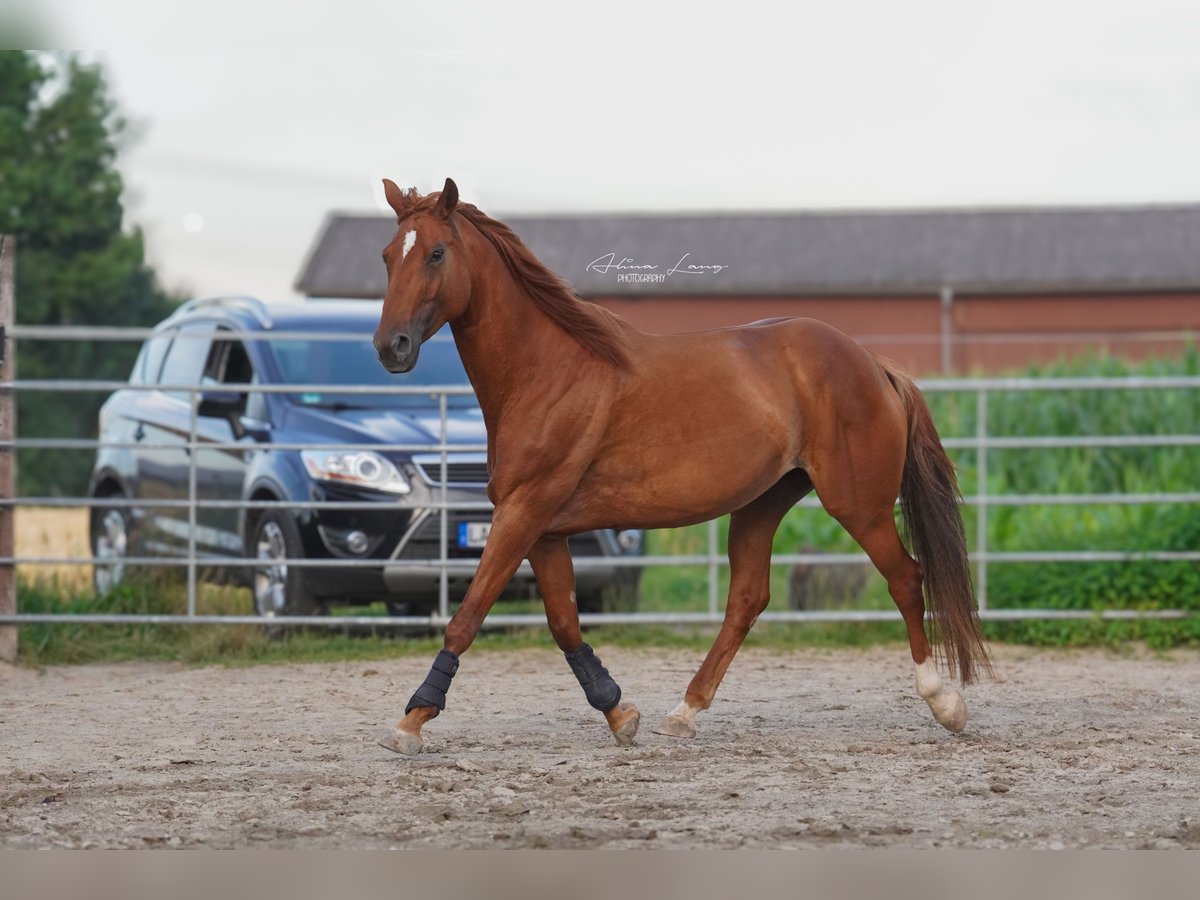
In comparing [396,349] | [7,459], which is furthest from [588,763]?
[7,459]

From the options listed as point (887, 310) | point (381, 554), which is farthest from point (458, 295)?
point (887, 310)

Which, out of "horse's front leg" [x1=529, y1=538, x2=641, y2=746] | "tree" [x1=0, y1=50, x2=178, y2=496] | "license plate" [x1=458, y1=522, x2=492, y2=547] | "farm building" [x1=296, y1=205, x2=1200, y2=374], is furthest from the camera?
"farm building" [x1=296, y1=205, x2=1200, y2=374]

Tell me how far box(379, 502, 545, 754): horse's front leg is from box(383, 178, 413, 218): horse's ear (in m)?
1.07

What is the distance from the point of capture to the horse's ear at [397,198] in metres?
5.04

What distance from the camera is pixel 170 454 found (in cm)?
912

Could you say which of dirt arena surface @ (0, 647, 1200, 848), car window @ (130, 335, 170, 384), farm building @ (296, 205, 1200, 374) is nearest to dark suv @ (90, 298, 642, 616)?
car window @ (130, 335, 170, 384)

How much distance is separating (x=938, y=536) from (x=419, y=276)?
88.8 inches

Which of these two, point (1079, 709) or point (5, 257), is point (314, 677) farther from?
point (1079, 709)

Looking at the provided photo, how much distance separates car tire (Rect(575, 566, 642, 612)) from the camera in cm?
885

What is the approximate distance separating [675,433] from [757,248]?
31.4 metres

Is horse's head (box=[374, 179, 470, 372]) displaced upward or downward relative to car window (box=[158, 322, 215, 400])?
upward

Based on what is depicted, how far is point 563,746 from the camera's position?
525cm

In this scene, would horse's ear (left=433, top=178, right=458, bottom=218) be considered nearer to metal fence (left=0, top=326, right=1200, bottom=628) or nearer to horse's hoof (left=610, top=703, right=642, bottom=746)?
horse's hoof (left=610, top=703, right=642, bottom=746)

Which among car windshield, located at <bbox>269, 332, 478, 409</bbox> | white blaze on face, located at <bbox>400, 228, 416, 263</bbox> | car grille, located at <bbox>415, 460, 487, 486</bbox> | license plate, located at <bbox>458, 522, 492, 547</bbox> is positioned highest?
white blaze on face, located at <bbox>400, 228, 416, 263</bbox>
